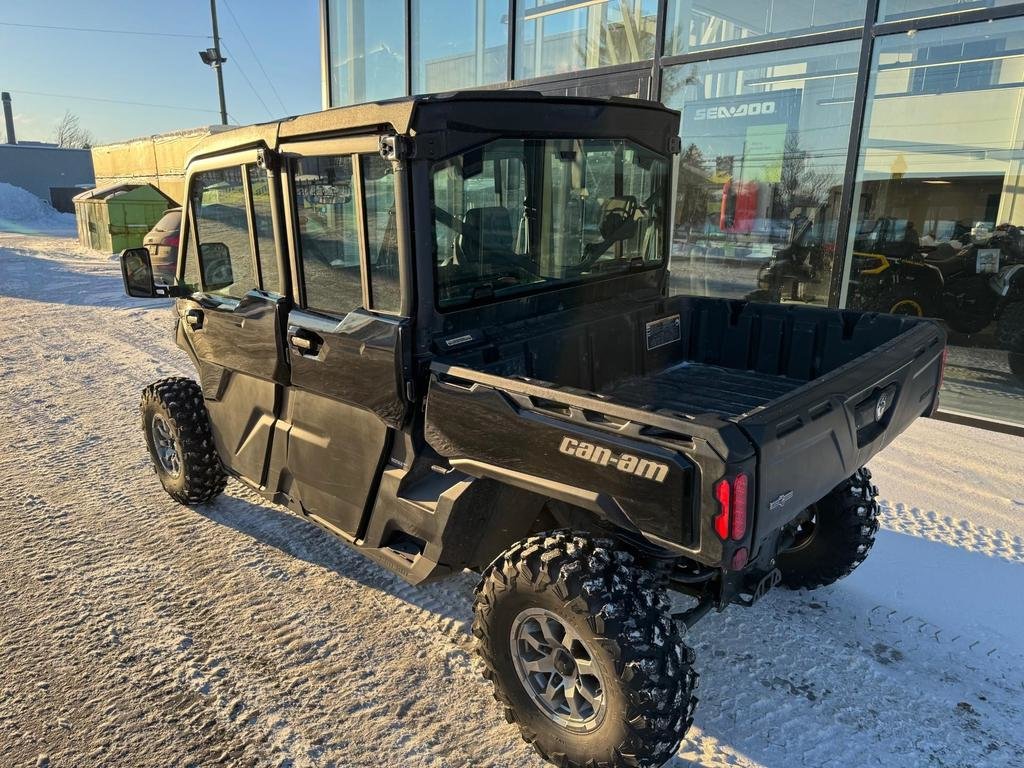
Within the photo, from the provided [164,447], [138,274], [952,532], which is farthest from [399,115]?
[952,532]

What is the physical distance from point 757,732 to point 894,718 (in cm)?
51

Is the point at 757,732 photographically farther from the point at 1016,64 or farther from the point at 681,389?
the point at 1016,64

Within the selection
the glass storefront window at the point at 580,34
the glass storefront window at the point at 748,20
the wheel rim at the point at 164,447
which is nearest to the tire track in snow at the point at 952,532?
the wheel rim at the point at 164,447

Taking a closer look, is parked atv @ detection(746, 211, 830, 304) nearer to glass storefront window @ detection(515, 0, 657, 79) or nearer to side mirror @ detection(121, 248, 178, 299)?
glass storefront window @ detection(515, 0, 657, 79)

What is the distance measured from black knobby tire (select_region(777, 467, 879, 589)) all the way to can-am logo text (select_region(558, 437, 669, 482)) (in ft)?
4.97

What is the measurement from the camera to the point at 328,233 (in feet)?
9.70

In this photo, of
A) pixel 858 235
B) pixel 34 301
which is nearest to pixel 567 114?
pixel 858 235

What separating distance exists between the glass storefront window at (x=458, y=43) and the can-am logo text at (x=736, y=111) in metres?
2.74

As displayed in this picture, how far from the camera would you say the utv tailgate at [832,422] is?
6.44 feet

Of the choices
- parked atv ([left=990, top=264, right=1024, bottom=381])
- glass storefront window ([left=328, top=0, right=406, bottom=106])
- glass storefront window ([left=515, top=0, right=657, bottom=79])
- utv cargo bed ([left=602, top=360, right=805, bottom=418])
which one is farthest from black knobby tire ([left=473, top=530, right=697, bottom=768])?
glass storefront window ([left=328, top=0, right=406, bottom=106])

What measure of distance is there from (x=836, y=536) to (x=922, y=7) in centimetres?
494

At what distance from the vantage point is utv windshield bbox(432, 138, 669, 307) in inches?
107

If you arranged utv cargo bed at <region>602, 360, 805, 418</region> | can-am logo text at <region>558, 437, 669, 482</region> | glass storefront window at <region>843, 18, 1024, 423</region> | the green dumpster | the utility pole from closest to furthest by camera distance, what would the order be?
can-am logo text at <region>558, 437, 669, 482</region>
utv cargo bed at <region>602, 360, 805, 418</region>
glass storefront window at <region>843, 18, 1024, 423</region>
the green dumpster
the utility pole

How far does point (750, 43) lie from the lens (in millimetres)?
6922
